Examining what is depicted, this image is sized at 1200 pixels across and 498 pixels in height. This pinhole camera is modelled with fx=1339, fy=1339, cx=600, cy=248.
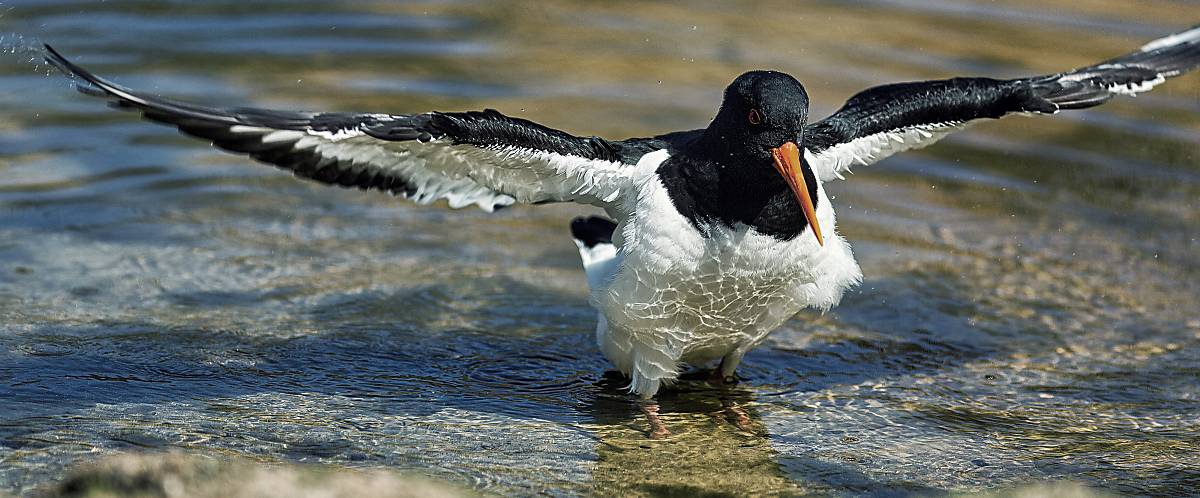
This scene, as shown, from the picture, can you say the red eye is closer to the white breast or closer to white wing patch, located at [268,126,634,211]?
the white breast

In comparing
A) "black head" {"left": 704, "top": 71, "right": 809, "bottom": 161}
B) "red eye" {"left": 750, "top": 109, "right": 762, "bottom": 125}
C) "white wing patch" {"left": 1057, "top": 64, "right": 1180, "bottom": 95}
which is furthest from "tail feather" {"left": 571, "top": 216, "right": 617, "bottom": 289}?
"white wing patch" {"left": 1057, "top": 64, "right": 1180, "bottom": 95}

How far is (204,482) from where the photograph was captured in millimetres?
3988

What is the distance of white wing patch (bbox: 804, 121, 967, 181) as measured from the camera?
641 centimetres

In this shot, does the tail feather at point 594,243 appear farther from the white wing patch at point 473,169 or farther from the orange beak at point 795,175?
the orange beak at point 795,175

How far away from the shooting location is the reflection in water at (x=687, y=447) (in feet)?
18.0

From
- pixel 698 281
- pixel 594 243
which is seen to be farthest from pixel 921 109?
pixel 594 243

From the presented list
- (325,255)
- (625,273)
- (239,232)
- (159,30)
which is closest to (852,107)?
(625,273)

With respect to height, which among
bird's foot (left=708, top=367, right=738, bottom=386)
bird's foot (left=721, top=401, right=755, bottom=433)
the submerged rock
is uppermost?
bird's foot (left=708, top=367, right=738, bottom=386)

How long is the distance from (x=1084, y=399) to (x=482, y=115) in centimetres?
330

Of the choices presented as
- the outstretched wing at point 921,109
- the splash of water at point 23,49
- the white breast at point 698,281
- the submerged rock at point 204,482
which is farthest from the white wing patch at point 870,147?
the splash of water at point 23,49

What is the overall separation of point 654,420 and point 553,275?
199 centimetres

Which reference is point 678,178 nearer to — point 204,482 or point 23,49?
point 204,482

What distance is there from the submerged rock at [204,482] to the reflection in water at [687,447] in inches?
59.3

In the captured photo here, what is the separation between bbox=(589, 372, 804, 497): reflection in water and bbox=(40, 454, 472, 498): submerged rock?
4.94ft
